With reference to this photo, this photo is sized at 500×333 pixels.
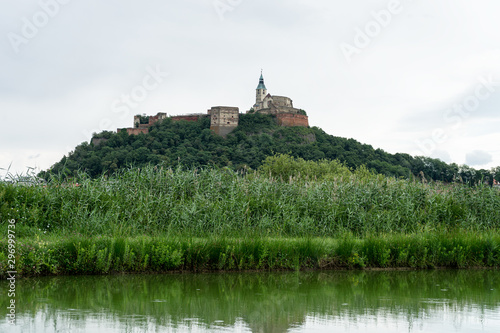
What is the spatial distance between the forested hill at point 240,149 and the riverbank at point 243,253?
5587 cm

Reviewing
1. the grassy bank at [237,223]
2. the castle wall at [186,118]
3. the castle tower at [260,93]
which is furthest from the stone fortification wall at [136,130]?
the grassy bank at [237,223]

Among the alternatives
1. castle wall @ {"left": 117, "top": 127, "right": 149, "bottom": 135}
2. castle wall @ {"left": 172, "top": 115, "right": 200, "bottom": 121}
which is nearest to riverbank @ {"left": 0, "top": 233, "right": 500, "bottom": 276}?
castle wall @ {"left": 117, "top": 127, "right": 149, "bottom": 135}

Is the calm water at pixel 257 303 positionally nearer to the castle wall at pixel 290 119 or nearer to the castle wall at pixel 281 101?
the castle wall at pixel 290 119

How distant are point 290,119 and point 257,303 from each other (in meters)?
83.2

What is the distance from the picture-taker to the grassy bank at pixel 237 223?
24.1 ft

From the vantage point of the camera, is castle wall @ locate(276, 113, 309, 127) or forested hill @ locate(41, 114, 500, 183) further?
castle wall @ locate(276, 113, 309, 127)

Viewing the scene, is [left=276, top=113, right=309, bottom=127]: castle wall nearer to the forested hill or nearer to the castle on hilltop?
the castle on hilltop

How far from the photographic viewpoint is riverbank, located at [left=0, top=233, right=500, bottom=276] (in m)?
7.02

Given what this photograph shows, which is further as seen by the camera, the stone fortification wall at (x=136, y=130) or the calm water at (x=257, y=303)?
the stone fortification wall at (x=136, y=130)

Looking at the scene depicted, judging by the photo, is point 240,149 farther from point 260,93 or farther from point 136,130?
point 260,93

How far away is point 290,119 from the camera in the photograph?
8800 cm

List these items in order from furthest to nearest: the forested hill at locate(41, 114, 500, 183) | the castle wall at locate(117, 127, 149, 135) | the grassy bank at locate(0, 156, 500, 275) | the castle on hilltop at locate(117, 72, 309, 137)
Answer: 1. the castle on hilltop at locate(117, 72, 309, 137)
2. the castle wall at locate(117, 127, 149, 135)
3. the forested hill at locate(41, 114, 500, 183)
4. the grassy bank at locate(0, 156, 500, 275)

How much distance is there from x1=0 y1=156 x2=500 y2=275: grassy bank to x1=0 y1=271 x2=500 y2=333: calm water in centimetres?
33

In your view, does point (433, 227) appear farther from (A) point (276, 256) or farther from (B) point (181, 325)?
(B) point (181, 325)
